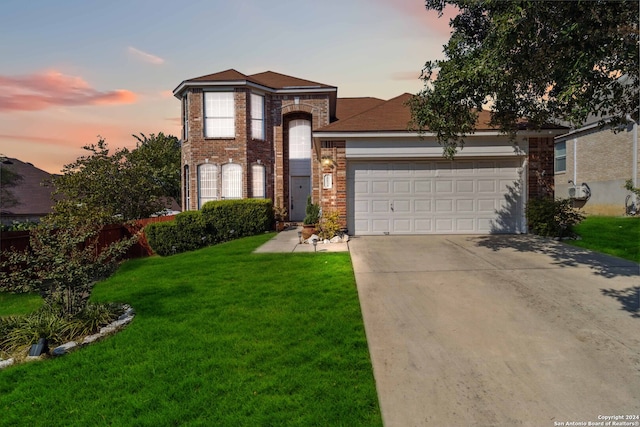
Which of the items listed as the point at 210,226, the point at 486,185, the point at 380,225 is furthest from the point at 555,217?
the point at 210,226

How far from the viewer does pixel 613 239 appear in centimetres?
1038

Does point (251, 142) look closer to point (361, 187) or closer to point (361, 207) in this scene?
point (361, 187)

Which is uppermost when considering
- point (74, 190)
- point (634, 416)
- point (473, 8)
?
point (473, 8)

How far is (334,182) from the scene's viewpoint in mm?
11586

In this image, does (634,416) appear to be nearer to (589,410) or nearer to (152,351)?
(589,410)

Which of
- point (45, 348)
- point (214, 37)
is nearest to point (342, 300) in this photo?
point (45, 348)

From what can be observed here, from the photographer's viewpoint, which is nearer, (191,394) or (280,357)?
(191,394)

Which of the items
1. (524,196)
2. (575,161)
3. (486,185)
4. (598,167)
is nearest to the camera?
(524,196)

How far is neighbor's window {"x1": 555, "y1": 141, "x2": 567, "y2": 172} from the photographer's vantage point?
2286 centimetres

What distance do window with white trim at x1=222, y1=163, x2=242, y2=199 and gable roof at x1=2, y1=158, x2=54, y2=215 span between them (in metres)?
16.3

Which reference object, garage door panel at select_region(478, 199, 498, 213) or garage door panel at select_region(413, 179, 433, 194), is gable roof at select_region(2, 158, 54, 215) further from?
garage door panel at select_region(478, 199, 498, 213)

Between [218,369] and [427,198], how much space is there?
9776mm

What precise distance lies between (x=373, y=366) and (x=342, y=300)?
195cm

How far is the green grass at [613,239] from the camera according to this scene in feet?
28.6
